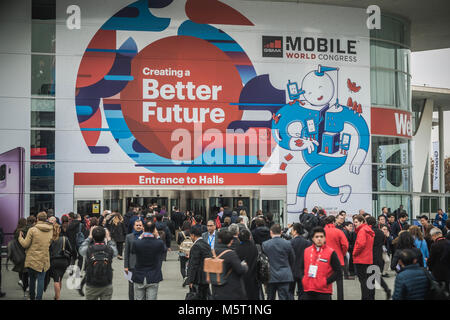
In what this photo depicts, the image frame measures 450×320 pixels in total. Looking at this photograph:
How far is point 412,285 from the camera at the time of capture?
21.7 feet

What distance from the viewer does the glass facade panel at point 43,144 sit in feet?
78.3

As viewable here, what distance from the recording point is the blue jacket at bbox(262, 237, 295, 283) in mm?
9422

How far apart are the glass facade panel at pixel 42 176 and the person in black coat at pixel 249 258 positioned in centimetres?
1674

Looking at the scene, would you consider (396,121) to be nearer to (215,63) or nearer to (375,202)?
(375,202)

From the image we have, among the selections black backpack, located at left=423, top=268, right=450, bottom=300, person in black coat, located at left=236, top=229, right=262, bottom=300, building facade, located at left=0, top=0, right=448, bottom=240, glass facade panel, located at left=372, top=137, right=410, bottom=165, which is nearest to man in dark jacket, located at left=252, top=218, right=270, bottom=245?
person in black coat, located at left=236, top=229, right=262, bottom=300

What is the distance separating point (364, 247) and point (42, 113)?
54.6 ft

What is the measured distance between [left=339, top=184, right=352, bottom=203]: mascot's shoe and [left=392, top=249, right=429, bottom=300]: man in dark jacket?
19.5 m

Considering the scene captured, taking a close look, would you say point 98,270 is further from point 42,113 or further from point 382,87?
point 382,87

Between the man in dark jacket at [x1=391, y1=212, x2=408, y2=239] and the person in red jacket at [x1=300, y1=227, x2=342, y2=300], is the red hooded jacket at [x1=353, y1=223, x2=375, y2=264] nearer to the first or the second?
the person in red jacket at [x1=300, y1=227, x2=342, y2=300]

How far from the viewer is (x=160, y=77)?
24766mm

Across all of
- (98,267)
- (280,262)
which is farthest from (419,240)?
(98,267)
